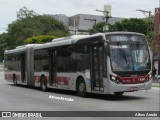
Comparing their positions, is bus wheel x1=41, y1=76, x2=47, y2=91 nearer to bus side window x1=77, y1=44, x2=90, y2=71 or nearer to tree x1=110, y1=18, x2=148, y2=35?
bus side window x1=77, y1=44, x2=90, y2=71

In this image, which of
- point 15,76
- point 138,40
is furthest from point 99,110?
point 15,76

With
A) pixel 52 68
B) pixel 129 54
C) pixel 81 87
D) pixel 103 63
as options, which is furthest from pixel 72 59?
pixel 129 54

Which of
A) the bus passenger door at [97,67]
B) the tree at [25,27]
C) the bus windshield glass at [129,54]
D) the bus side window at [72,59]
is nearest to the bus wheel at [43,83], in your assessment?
the bus side window at [72,59]

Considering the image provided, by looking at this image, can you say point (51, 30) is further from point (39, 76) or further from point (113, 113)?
point (113, 113)

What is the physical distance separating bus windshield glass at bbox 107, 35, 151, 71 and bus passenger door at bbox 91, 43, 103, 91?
→ 2.19 ft

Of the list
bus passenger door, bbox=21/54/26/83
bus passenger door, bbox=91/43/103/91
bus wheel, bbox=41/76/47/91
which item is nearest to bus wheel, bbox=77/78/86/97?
bus passenger door, bbox=91/43/103/91

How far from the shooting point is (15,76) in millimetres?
31391

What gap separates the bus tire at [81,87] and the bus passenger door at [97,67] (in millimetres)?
1024

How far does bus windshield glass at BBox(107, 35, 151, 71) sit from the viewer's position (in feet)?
58.9

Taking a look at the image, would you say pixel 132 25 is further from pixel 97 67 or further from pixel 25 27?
pixel 97 67

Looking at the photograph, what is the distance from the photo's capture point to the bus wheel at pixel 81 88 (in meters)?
19.7

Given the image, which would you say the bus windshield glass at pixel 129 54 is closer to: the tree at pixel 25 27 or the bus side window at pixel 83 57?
the bus side window at pixel 83 57

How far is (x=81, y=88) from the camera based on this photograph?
20.0 m

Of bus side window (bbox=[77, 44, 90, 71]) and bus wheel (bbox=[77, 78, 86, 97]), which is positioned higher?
bus side window (bbox=[77, 44, 90, 71])
